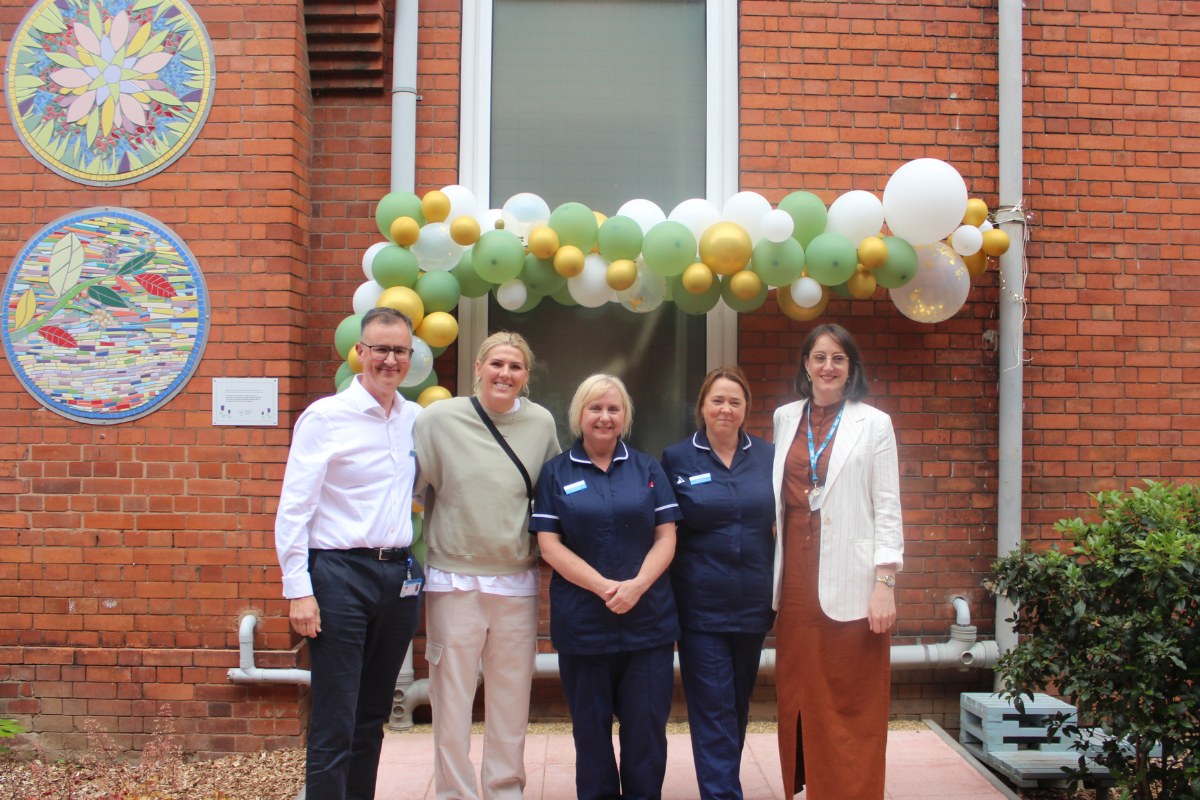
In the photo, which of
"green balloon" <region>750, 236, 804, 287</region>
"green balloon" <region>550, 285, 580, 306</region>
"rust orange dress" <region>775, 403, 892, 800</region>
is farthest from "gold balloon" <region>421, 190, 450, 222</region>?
"rust orange dress" <region>775, 403, 892, 800</region>

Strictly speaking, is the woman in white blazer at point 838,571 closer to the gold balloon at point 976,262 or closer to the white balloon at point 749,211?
the white balloon at point 749,211

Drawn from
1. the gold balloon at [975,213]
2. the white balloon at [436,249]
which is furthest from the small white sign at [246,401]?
the gold balloon at [975,213]

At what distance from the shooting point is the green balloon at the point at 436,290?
3453 millimetres

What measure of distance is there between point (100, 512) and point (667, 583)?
9.35 feet

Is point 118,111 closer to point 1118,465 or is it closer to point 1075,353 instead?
point 1075,353

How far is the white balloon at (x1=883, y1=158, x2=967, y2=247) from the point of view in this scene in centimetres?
339

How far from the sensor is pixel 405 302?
336 cm

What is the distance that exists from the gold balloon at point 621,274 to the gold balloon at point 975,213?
5.29 ft

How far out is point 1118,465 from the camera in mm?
4172

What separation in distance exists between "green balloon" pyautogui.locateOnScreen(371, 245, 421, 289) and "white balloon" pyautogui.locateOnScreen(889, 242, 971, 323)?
2.26 metres

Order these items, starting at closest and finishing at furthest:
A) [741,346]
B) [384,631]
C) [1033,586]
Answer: [384,631]
[1033,586]
[741,346]

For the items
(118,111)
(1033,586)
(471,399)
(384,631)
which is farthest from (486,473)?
(118,111)

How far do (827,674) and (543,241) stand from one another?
2.06 meters

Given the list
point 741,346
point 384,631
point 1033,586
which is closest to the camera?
point 384,631
